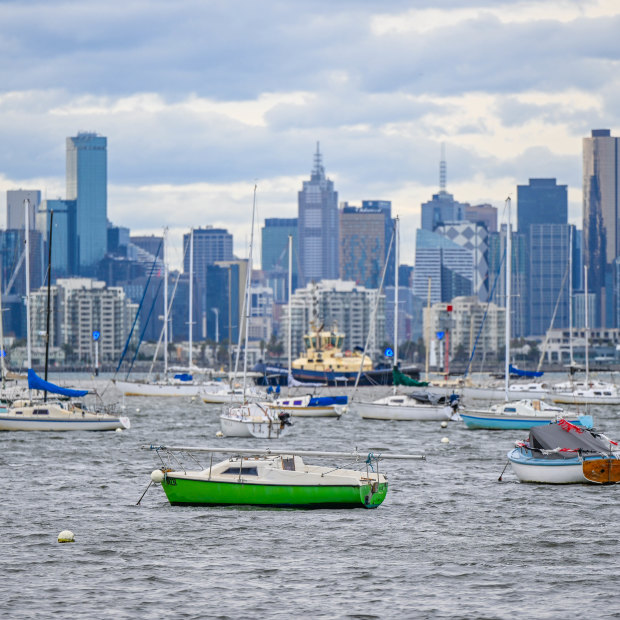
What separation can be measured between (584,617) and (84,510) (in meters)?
21.3

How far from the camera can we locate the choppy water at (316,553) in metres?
32.7

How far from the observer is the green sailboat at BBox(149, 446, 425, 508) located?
44.8 metres

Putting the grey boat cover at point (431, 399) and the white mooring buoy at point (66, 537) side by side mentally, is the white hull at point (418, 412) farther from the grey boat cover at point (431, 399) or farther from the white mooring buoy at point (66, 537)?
the white mooring buoy at point (66, 537)

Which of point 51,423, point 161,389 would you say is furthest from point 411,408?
point 161,389

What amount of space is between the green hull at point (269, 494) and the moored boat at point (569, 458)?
8538mm

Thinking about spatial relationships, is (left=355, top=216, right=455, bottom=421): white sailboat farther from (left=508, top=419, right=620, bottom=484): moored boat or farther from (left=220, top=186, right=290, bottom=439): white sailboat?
(left=508, top=419, right=620, bottom=484): moored boat

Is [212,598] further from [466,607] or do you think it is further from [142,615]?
[466,607]

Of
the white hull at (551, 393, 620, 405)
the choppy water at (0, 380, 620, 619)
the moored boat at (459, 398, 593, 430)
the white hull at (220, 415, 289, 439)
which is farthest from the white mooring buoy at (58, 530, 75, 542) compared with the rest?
the white hull at (551, 393, 620, 405)

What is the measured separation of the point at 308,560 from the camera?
124 ft

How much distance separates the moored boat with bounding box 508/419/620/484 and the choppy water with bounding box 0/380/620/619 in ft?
1.82

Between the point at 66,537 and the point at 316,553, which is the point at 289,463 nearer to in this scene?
the point at 316,553

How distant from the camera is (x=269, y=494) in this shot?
45.0m

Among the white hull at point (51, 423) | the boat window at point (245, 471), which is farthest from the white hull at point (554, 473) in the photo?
the white hull at point (51, 423)

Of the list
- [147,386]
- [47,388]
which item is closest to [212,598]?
[47,388]
